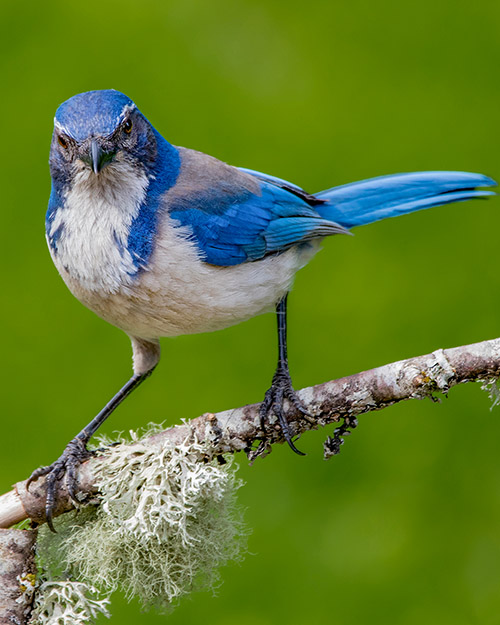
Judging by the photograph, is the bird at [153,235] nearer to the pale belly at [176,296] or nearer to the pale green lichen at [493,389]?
the pale belly at [176,296]

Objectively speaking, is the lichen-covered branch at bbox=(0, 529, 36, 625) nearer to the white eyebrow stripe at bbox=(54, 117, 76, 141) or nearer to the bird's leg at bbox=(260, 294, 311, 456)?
the bird's leg at bbox=(260, 294, 311, 456)

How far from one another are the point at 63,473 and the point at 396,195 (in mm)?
1907

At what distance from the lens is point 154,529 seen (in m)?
2.99

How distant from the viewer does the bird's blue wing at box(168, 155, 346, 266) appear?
12.0ft

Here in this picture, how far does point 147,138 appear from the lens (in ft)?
11.5

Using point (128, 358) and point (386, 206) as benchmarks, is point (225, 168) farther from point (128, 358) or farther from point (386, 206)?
point (128, 358)

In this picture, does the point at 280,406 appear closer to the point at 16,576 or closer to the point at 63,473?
the point at 63,473

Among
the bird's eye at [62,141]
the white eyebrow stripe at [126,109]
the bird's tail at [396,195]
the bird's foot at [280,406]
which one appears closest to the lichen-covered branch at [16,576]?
the bird's foot at [280,406]

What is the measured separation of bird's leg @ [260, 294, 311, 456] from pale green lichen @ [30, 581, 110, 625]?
0.80 m

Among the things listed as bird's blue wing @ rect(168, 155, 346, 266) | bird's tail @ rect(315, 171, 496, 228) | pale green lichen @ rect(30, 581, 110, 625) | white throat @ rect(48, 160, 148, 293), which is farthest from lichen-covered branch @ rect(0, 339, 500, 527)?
bird's tail @ rect(315, 171, 496, 228)

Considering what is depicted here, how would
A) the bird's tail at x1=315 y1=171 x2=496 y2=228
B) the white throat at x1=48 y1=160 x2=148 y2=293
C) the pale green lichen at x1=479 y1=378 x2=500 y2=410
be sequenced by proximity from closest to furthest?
1. the pale green lichen at x1=479 y1=378 x2=500 y2=410
2. the white throat at x1=48 y1=160 x2=148 y2=293
3. the bird's tail at x1=315 y1=171 x2=496 y2=228

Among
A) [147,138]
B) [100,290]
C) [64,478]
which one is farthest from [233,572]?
[147,138]

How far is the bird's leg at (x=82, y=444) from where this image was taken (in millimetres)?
3223

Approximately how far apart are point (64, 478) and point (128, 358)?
1633mm
